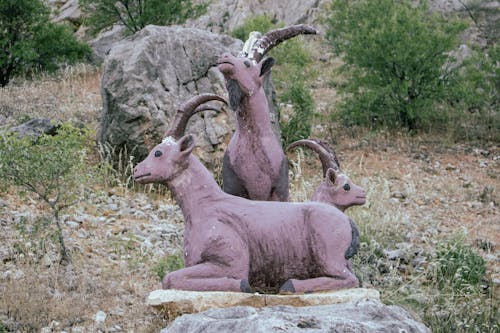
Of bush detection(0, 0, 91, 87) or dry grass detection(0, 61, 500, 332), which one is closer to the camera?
dry grass detection(0, 61, 500, 332)

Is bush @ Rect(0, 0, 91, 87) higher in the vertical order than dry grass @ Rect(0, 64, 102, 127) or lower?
higher

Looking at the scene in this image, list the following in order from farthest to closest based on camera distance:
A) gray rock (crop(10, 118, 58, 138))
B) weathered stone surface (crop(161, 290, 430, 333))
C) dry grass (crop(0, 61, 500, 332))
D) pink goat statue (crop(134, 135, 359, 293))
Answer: gray rock (crop(10, 118, 58, 138)) < dry grass (crop(0, 61, 500, 332)) < pink goat statue (crop(134, 135, 359, 293)) < weathered stone surface (crop(161, 290, 430, 333))

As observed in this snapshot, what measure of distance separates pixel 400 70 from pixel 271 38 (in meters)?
8.63

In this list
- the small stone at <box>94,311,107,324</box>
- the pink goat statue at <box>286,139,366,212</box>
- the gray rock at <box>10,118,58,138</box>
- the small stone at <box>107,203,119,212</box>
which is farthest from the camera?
the gray rock at <box>10,118,58,138</box>

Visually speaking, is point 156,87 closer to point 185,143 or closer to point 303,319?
point 185,143

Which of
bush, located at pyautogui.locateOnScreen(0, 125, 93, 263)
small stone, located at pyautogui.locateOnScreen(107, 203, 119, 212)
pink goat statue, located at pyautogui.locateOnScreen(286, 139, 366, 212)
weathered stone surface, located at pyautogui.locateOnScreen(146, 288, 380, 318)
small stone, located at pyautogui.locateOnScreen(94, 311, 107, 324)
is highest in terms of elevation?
pink goat statue, located at pyautogui.locateOnScreen(286, 139, 366, 212)

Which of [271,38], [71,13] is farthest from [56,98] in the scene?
[271,38]

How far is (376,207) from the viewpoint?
962cm

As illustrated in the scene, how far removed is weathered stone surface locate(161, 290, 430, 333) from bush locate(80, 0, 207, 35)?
45.5 feet

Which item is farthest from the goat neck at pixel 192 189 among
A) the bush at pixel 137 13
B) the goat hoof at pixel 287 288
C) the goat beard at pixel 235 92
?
the bush at pixel 137 13

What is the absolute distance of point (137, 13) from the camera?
700 inches

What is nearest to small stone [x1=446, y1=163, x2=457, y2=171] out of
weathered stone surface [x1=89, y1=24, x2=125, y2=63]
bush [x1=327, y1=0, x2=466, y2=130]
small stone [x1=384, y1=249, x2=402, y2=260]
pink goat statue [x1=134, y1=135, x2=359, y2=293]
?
bush [x1=327, y1=0, x2=466, y2=130]

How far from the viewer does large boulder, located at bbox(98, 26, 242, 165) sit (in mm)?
10242

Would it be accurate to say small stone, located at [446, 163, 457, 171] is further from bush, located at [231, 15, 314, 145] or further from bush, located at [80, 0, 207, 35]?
bush, located at [80, 0, 207, 35]
